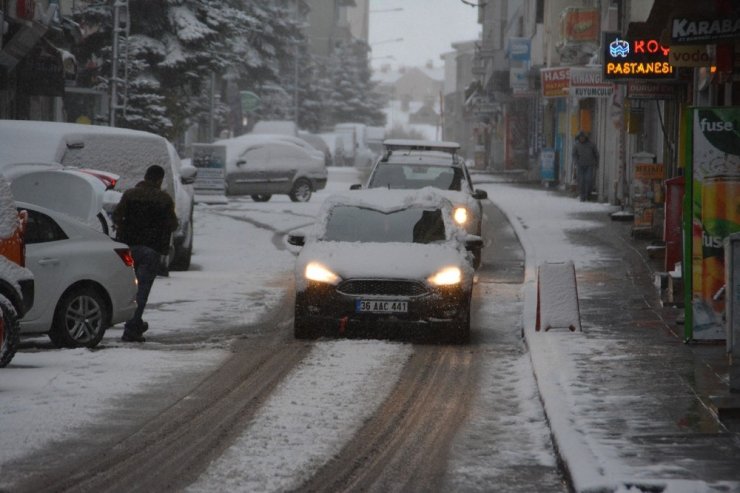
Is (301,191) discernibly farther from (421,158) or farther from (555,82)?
(421,158)

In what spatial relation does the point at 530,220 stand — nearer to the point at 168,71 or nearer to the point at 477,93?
the point at 168,71

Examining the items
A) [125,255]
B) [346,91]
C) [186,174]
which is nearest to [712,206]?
[125,255]

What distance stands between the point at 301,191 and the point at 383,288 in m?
27.3

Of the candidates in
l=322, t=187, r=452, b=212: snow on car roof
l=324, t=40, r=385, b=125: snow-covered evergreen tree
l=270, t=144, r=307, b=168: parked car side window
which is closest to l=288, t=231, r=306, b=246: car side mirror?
l=322, t=187, r=452, b=212: snow on car roof

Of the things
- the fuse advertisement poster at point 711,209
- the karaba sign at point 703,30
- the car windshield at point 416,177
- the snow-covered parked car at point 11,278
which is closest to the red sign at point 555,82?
the car windshield at point 416,177

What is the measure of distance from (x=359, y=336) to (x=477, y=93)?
77.7 meters

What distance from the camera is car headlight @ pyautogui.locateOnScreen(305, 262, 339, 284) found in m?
15.0

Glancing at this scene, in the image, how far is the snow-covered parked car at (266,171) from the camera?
41.8 metres

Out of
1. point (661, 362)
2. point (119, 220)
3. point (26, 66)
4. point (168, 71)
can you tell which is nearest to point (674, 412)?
point (661, 362)

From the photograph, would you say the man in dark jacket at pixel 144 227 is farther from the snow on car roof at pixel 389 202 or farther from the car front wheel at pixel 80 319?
the snow on car roof at pixel 389 202

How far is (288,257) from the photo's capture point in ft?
82.4

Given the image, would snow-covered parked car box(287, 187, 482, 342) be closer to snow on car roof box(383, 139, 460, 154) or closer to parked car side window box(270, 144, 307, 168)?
snow on car roof box(383, 139, 460, 154)

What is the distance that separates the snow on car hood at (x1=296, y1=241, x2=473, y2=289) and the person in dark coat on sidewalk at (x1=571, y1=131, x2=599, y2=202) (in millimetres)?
24819

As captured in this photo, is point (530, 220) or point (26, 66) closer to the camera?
point (530, 220)
